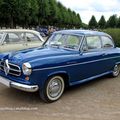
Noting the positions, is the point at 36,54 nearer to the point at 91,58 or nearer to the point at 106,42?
the point at 91,58

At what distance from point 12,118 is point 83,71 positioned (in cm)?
247

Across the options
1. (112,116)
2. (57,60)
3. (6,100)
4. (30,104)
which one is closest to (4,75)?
(6,100)

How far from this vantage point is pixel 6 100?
6.01 metres

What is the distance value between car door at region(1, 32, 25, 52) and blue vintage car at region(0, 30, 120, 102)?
8.45 feet

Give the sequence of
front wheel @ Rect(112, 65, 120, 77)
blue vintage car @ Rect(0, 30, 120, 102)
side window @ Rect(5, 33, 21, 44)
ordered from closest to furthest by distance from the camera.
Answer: blue vintage car @ Rect(0, 30, 120, 102)
front wheel @ Rect(112, 65, 120, 77)
side window @ Rect(5, 33, 21, 44)

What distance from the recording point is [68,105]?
5.81 meters

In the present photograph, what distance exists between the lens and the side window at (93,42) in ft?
22.9

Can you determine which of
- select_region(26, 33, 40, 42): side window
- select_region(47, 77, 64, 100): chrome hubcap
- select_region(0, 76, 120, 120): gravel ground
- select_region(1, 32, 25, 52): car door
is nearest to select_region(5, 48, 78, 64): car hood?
select_region(47, 77, 64, 100): chrome hubcap

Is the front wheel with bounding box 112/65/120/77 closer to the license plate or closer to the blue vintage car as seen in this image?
the blue vintage car

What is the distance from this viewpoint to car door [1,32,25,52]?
9.43 metres

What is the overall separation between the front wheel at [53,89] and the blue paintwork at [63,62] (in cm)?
16

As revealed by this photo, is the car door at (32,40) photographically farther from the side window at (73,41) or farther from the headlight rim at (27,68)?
the headlight rim at (27,68)

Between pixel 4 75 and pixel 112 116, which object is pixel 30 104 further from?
pixel 112 116

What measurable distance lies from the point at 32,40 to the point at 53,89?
4.88 m
